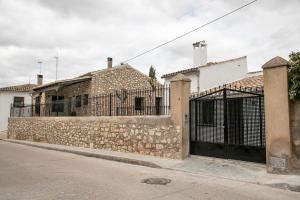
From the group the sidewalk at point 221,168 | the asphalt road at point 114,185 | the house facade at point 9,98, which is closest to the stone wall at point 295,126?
the sidewalk at point 221,168

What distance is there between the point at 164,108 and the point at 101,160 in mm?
3159

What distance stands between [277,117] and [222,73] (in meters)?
13.5

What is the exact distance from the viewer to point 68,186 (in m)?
6.97

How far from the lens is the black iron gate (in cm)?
921

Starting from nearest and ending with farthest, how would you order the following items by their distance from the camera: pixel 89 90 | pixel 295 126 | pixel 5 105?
pixel 295 126 < pixel 89 90 < pixel 5 105

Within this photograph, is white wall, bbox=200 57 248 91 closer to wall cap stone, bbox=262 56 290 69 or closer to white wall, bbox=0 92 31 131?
wall cap stone, bbox=262 56 290 69

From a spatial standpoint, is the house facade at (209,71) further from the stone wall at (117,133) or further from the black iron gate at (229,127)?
the black iron gate at (229,127)

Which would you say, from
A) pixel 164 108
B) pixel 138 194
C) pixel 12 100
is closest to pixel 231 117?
pixel 164 108

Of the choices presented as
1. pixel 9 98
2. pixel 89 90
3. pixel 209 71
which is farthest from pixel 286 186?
pixel 9 98

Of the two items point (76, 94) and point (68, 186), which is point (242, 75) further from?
point (68, 186)

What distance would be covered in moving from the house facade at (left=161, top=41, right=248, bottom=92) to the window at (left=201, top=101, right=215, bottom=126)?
9.49 m

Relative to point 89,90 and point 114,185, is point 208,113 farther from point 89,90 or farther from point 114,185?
point 89,90

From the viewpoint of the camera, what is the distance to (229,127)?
32.0 ft

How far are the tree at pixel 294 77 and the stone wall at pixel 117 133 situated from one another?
157 inches
